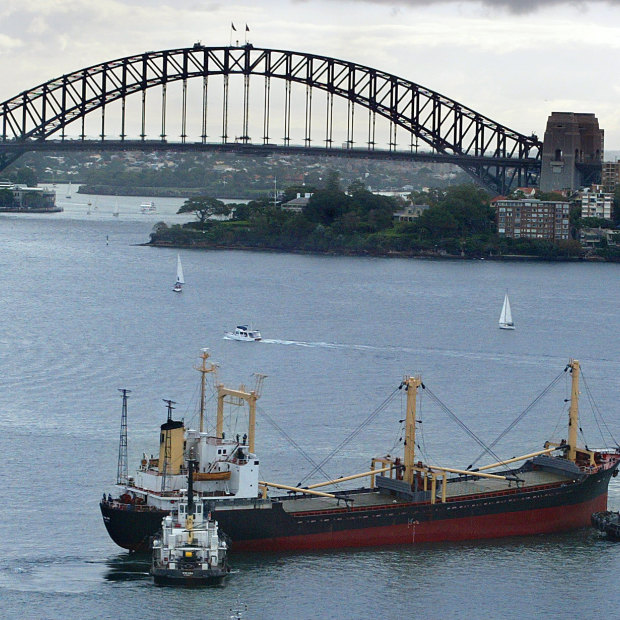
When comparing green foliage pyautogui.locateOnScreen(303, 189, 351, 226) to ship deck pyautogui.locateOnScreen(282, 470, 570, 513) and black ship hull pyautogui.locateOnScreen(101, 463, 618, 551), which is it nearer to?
ship deck pyautogui.locateOnScreen(282, 470, 570, 513)

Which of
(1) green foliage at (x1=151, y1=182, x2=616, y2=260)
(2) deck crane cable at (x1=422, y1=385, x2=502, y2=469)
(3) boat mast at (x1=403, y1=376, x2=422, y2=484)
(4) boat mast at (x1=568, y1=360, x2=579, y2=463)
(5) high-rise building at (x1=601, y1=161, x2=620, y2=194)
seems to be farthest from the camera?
(5) high-rise building at (x1=601, y1=161, x2=620, y2=194)

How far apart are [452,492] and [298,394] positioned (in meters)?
11.2

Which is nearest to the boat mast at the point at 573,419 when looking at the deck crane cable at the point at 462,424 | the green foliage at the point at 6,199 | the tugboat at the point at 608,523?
the tugboat at the point at 608,523

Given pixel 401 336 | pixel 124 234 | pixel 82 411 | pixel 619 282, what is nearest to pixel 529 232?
pixel 619 282

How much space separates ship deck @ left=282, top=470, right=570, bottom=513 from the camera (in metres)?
29.6

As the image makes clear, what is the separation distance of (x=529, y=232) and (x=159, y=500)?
230ft

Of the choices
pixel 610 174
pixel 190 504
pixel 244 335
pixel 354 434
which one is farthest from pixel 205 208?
pixel 190 504

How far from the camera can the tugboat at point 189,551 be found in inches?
1040

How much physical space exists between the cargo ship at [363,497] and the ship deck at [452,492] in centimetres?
2

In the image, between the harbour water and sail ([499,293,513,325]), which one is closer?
the harbour water

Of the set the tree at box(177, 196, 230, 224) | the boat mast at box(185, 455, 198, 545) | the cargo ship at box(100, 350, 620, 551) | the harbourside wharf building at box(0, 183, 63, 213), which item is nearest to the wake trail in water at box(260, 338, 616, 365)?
the cargo ship at box(100, 350, 620, 551)

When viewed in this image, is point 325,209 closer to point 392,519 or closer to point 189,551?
point 392,519

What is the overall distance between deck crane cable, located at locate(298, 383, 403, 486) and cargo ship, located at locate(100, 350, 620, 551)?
81 cm

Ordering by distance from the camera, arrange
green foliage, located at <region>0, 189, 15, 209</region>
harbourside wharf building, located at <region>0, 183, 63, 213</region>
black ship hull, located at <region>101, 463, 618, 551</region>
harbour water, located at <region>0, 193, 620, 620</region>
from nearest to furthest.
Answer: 1. harbour water, located at <region>0, 193, 620, 620</region>
2. black ship hull, located at <region>101, 463, 618, 551</region>
3. harbourside wharf building, located at <region>0, 183, 63, 213</region>
4. green foliage, located at <region>0, 189, 15, 209</region>
